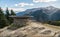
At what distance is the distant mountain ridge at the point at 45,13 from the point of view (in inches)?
969

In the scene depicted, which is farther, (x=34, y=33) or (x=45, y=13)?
(x=45, y=13)

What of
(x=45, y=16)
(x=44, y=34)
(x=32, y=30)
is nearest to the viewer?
(x=44, y=34)

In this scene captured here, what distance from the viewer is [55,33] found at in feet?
56.3

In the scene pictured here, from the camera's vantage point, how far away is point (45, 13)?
25.8 metres

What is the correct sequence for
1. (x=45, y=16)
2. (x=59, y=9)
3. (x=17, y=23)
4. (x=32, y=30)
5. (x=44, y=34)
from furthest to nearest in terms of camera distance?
(x=45, y=16)
(x=59, y=9)
(x=17, y=23)
(x=32, y=30)
(x=44, y=34)

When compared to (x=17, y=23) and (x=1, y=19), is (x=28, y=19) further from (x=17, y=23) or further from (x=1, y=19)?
(x=1, y=19)

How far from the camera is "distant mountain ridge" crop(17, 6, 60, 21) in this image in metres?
24.6

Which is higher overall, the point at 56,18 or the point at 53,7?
the point at 53,7

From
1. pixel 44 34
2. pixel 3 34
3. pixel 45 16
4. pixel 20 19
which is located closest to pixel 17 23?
pixel 20 19

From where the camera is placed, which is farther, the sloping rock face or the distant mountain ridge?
the distant mountain ridge

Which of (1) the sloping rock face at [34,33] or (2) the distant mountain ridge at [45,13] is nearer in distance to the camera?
(1) the sloping rock face at [34,33]

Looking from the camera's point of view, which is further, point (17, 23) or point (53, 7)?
point (53, 7)

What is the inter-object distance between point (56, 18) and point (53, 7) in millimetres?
1697

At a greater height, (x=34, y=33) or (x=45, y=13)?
(x=45, y=13)
